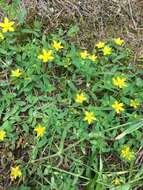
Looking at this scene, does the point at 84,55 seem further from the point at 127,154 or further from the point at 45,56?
the point at 127,154

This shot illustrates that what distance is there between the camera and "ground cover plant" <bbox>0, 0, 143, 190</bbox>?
2.79 meters

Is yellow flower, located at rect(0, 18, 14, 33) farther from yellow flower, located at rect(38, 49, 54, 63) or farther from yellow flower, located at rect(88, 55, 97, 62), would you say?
yellow flower, located at rect(88, 55, 97, 62)

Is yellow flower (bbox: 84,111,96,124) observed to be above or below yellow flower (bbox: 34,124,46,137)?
above

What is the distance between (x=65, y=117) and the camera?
9.40 feet

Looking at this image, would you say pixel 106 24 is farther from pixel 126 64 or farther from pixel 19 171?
pixel 19 171

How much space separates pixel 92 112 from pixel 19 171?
55 cm

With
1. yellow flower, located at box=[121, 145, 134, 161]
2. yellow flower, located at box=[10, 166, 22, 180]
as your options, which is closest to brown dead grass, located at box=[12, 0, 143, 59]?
yellow flower, located at box=[121, 145, 134, 161]

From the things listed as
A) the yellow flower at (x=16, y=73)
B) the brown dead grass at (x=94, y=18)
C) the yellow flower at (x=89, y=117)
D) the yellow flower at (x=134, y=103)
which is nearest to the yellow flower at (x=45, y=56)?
the yellow flower at (x=16, y=73)

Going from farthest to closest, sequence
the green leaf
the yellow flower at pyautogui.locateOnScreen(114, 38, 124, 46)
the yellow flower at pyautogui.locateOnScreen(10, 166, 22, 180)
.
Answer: the yellow flower at pyautogui.locateOnScreen(114, 38, 124, 46)
the green leaf
the yellow flower at pyautogui.locateOnScreen(10, 166, 22, 180)

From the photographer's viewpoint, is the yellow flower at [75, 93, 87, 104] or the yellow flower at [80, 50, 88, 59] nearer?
the yellow flower at [75, 93, 87, 104]

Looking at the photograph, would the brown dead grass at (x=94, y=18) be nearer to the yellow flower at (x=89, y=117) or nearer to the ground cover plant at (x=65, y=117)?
the ground cover plant at (x=65, y=117)

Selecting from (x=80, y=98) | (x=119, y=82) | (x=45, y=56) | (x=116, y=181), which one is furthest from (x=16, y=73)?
(x=116, y=181)

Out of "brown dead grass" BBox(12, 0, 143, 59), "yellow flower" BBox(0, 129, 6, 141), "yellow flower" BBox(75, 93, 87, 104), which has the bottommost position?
"yellow flower" BBox(0, 129, 6, 141)

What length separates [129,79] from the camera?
9.91ft
